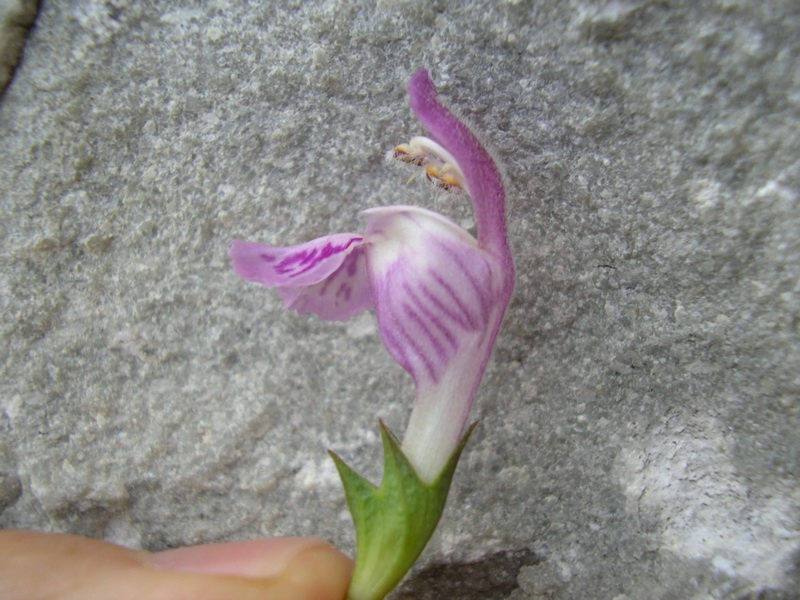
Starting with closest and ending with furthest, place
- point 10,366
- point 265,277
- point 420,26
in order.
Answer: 1. point 265,277
2. point 420,26
3. point 10,366

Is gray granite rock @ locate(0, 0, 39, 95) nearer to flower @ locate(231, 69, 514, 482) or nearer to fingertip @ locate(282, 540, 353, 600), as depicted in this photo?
flower @ locate(231, 69, 514, 482)

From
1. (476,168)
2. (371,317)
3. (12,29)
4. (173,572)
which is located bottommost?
(173,572)

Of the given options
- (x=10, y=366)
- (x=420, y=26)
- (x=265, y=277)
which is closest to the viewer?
(x=265, y=277)

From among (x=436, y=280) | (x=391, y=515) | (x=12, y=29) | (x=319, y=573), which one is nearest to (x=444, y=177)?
(x=436, y=280)

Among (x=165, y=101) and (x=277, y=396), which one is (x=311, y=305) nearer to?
(x=277, y=396)

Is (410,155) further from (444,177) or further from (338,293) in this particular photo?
(338,293)

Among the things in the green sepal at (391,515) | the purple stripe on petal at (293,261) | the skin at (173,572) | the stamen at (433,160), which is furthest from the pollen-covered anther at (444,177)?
the skin at (173,572)

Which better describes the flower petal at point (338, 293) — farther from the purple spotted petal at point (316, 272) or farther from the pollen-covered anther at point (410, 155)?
the pollen-covered anther at point (410, 155)

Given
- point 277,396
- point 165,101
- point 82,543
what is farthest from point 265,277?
point 82,543
